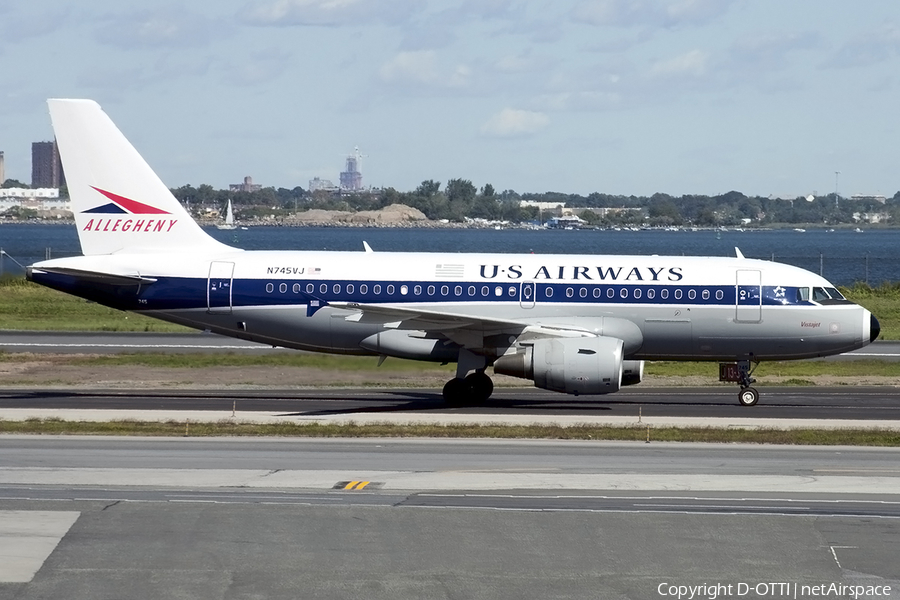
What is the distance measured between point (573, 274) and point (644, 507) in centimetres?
1463

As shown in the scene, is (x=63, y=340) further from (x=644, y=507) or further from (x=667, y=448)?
(x=644, y=507)

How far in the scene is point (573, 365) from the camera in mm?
30172

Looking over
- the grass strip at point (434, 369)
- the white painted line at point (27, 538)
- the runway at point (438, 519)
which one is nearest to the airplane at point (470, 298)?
the grass strip at point (434, 369)

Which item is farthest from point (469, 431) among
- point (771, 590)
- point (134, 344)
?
point (134, 344)

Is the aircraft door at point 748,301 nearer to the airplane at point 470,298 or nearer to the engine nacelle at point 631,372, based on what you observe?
the airplane at point 470,298

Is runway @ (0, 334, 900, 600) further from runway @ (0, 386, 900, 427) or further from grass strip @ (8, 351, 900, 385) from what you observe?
grass strip @ (8, 351, 900, 385)

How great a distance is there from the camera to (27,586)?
554 inches

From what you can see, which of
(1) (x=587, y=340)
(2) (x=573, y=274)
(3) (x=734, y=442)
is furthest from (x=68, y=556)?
(2) (x=573, y=274)

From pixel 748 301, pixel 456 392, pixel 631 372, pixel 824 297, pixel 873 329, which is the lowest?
pixel 456 392

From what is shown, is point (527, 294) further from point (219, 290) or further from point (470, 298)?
point (219, 290)

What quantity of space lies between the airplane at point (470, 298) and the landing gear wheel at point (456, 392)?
0.04m

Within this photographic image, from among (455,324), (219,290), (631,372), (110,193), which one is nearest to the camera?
(455,324)

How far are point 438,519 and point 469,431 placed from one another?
959 cm

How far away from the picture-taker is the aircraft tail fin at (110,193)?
33.9 m
